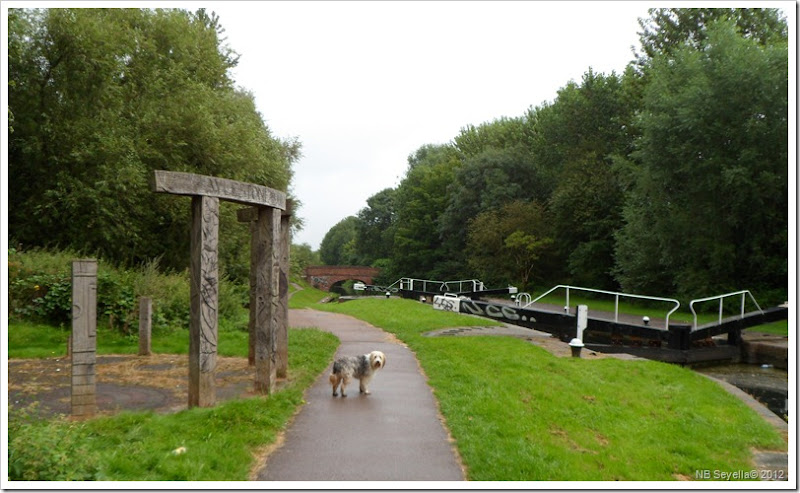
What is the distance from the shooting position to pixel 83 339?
6.89 m

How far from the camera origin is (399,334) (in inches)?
645

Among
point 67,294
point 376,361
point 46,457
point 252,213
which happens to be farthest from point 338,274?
point 46,457

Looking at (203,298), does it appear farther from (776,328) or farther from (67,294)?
(776,328)

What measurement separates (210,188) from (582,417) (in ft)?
17.6

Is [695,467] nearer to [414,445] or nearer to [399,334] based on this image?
[414,445]

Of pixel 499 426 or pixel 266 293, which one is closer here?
pixel 499 426

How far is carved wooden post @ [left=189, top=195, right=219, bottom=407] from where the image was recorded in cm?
704

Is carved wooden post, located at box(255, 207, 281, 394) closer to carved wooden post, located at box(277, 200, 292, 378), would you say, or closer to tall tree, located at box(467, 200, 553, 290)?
carved wooden post, located at box(277, 200, 292, 378)

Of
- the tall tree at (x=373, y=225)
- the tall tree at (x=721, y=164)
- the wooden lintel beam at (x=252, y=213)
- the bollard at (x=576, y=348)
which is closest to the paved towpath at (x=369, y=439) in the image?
the wooden lintel beam at (x=252, y=213)

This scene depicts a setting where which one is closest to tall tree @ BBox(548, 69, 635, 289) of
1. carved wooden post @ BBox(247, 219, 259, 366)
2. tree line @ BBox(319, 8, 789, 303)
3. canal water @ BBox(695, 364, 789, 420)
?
tree line @ BBox(319, 8, 789, 303)

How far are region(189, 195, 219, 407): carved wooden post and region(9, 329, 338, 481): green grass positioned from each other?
287mm

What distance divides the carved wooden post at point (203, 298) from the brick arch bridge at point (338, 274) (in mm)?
54460

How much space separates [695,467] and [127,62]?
63.2 ft

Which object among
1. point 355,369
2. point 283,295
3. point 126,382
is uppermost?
point 283,295
